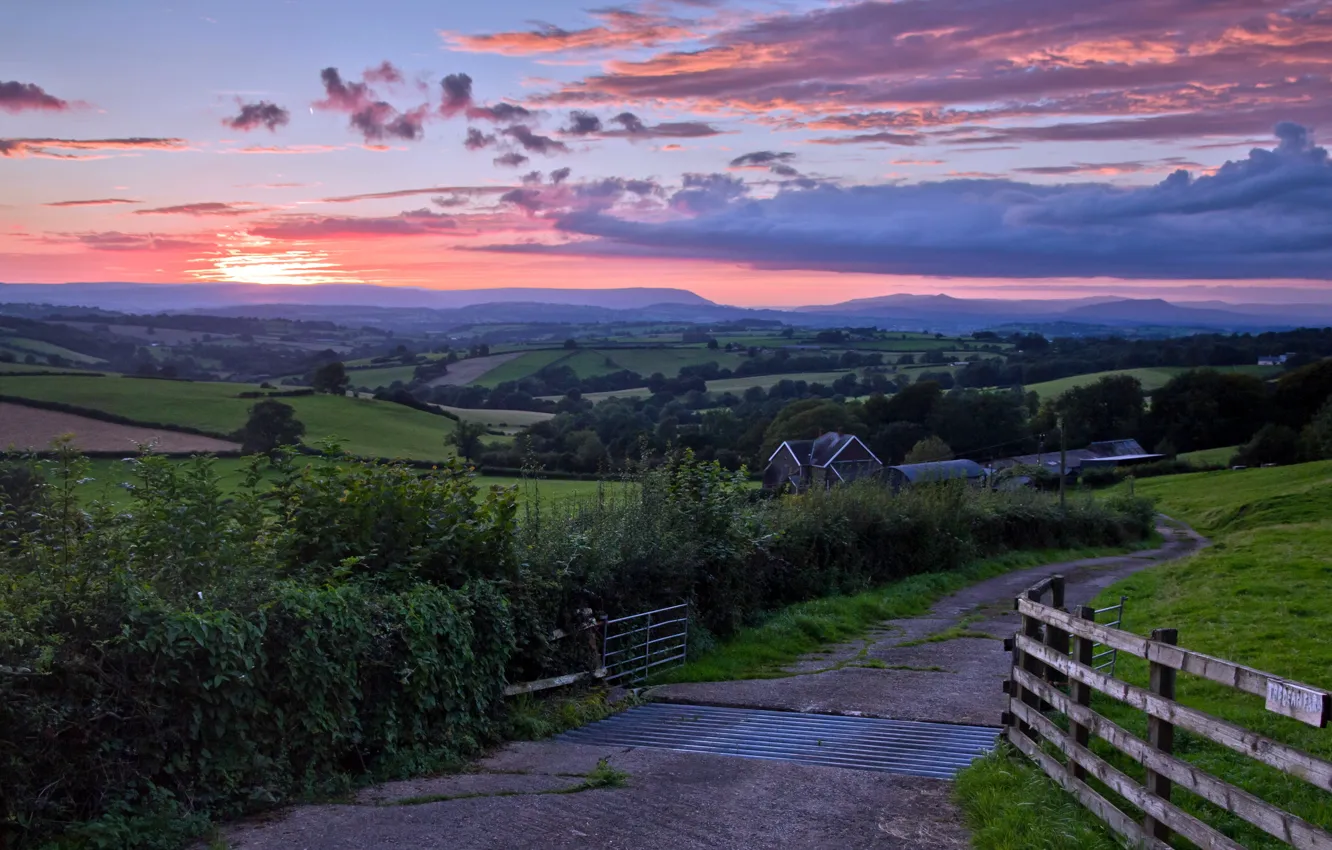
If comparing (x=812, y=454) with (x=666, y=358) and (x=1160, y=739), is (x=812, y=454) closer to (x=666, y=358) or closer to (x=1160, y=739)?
(x=1160, y=739)

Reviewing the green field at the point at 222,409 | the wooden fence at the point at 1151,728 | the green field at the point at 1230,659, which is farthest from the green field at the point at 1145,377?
the wooden fence at the point at 1151,728

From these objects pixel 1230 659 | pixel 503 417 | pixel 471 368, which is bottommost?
pixel 503 417

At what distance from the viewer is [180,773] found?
22.4ft

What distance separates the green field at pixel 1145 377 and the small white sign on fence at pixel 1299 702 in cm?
9465

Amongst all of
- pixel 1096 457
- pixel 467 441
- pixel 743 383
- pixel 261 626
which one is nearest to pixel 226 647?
pixel 261 626

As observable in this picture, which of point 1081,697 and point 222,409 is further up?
point 1081,697

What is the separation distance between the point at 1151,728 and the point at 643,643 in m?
8.18

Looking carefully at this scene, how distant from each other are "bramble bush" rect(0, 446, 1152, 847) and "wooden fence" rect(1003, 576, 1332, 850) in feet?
15.7

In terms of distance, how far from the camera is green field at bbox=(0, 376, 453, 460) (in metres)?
36.2

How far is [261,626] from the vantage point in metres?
7.40

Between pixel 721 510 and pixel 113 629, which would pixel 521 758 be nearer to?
pixel 113 629

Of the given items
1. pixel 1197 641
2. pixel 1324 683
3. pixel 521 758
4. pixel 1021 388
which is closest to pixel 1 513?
pixel 521 758

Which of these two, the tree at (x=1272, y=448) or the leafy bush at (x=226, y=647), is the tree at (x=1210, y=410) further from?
the leafy bush at (x=226, y=647)

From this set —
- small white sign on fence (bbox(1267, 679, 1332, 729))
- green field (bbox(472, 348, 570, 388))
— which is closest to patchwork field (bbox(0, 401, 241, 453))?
small white sign on fence (bbox(1267, 679, 1332, 729))
